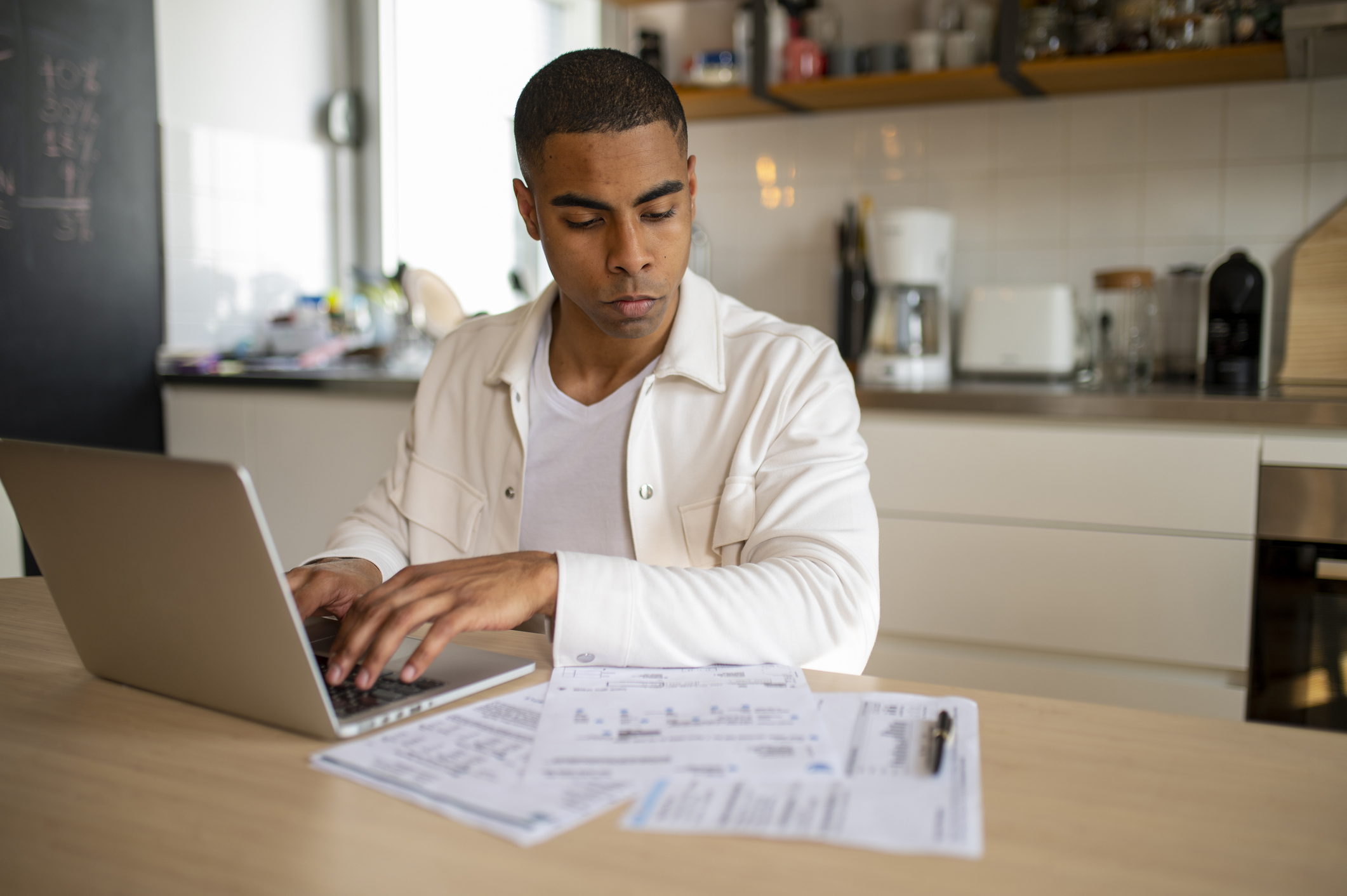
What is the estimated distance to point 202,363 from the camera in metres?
2.73

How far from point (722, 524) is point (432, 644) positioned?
1.61 ft

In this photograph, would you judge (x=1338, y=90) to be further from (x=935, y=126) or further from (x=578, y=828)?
(x=578, y=828)

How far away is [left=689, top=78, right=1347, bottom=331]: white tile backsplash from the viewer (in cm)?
226

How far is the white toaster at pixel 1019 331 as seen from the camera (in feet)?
7.45

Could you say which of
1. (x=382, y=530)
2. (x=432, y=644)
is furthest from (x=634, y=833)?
(x=382, y=530)

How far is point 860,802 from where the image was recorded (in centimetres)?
57

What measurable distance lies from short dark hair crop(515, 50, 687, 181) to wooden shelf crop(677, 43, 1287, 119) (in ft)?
4.42

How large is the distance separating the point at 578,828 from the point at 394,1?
3.21 m

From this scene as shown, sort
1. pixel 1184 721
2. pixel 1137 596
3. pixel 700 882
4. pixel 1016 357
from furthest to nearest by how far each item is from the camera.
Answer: pixel 1016 357 → pixel 1137 596 → pixel 1184 721 → pixel 700 882

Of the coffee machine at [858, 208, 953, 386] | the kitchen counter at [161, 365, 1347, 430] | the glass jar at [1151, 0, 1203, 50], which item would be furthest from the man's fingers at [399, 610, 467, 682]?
the glass jar at [1151, 0, 1203, 50]

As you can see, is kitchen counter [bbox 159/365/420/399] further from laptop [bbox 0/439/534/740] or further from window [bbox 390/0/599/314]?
laptop [bbox 0/439/534/740]

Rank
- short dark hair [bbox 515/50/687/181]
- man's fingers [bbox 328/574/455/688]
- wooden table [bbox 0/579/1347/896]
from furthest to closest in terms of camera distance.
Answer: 1. short dark hair [bbox 515/50/687/181]
2. man's fingers [bbox 328/574/455/688]
3. wooden table [bbox 0/579/1347/896]

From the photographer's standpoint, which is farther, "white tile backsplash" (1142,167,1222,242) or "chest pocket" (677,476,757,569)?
"white tile backsplash" (1142,167,1222,242)

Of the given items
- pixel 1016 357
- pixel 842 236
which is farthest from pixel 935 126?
pixel 1016 357
